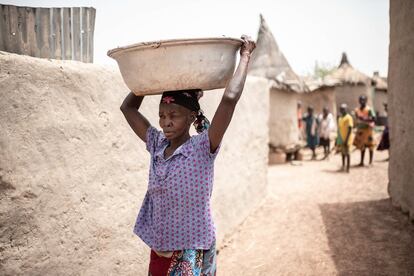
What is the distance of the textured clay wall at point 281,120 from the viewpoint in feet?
37.7

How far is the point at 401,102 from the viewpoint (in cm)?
450

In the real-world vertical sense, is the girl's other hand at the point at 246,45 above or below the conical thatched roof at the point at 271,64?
below

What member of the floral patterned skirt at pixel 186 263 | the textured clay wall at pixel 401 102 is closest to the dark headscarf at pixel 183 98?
the floral patterned skirt at pixel 186 263

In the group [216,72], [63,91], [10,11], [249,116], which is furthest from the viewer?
[249,116]

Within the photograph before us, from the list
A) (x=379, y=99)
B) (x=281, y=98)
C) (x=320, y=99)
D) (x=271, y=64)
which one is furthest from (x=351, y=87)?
(x=281, y=98)

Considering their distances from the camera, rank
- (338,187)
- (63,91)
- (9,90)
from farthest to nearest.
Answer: (338,187) < (63,91) < (9,90)

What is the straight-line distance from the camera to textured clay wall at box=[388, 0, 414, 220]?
13.8 feet

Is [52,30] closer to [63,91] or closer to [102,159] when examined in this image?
[63,91]

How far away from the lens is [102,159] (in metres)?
2.63

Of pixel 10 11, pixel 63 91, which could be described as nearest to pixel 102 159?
pixel 63 91

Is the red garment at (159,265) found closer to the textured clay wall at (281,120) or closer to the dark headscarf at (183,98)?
the dark headscarf at (183,98)

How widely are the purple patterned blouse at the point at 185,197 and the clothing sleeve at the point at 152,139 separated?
0.17 metres

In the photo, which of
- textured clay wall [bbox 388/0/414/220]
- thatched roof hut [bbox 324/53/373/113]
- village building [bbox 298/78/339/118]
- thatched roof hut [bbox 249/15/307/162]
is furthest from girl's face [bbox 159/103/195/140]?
thatched roof hut [bbox 324/53/373/113]

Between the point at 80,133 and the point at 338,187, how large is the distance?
6.08 metres
